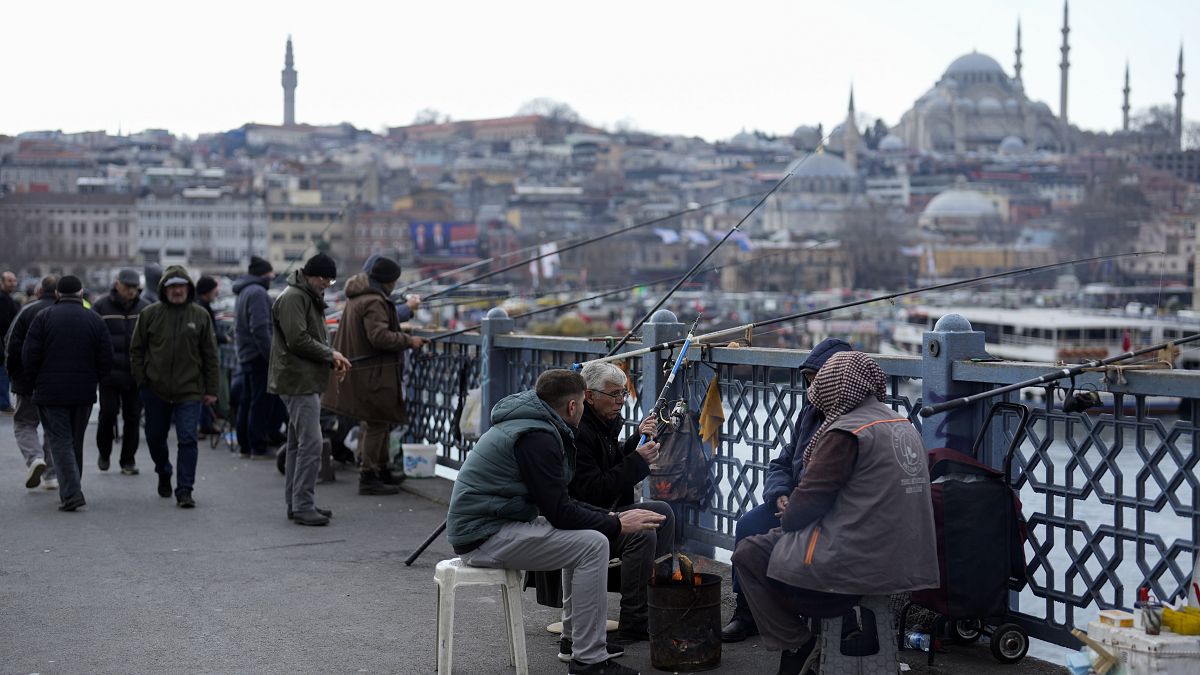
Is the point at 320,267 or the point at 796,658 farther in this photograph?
the point at 320,267

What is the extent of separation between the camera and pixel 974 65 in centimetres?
17275

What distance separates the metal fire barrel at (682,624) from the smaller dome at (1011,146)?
170749 mm

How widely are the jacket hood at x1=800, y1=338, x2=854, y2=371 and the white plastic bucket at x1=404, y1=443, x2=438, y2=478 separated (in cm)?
420

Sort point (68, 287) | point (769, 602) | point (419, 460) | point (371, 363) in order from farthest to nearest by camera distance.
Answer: point (419, 460) → point (371, 363) → point (68, 287) → point (769, 602)

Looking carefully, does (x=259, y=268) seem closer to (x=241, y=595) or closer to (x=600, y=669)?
(x=241, y=595)

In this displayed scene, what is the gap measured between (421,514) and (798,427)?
3068 mm

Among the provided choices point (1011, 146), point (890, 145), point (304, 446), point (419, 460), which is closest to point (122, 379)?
point (419, 460)

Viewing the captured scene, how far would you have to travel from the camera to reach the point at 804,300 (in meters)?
89.2

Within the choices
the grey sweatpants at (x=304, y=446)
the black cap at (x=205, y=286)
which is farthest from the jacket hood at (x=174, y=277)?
the black cap at (x=205, y=286)

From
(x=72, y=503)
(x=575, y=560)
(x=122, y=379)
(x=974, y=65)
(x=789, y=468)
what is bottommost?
(x=72, y=503)

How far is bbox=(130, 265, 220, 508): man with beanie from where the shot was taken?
7.68m

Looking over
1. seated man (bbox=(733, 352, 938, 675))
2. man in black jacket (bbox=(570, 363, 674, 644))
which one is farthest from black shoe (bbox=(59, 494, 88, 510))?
seated man (bbox=(733, 352, 938, 675))

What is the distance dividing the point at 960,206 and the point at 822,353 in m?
137

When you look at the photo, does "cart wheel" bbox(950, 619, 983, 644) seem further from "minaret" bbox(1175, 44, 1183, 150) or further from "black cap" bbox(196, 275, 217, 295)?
"minaret" bbox(1175, 44, 1183, 150)
